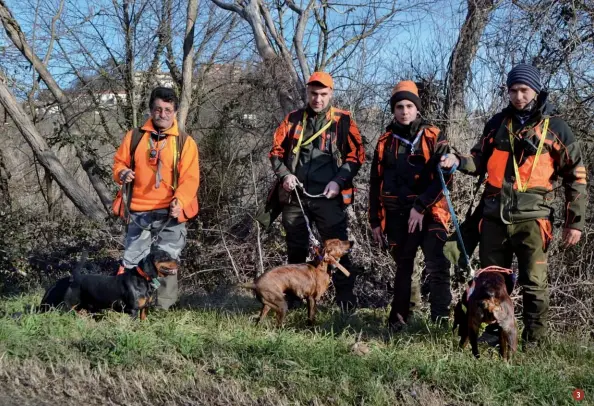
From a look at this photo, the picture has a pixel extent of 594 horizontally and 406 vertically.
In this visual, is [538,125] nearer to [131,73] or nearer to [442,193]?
[442,193]

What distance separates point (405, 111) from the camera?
194 inches

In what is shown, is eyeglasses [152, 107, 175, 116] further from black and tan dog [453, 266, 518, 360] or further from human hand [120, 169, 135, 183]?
black and tan dog [453, 266, 518, 360]

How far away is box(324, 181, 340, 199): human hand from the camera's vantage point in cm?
540

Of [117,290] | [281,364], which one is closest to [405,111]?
[281,364]

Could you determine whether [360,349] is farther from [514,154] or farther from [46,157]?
[46,157]

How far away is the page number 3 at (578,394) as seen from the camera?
137 inches

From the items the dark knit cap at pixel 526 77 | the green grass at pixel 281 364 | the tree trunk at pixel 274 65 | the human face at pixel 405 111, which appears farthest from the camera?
the tree trunk at pixel 274 65

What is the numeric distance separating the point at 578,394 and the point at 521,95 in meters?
2.09

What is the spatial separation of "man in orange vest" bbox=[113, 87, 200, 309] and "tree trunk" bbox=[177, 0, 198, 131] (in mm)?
2716

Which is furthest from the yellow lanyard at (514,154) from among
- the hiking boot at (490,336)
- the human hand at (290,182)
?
the human hand at (290,182)

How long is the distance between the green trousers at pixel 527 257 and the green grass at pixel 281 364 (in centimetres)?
25

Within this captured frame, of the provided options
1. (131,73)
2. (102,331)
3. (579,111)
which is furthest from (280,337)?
(131,73)

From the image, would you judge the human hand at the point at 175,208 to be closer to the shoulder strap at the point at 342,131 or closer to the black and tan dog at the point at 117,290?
the black and tan dog at the point at 117,290

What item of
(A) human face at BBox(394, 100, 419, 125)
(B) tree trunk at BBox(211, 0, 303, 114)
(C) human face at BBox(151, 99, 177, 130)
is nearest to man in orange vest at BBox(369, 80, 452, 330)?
(A) human face at BBox(394, 100, 419, 125)
